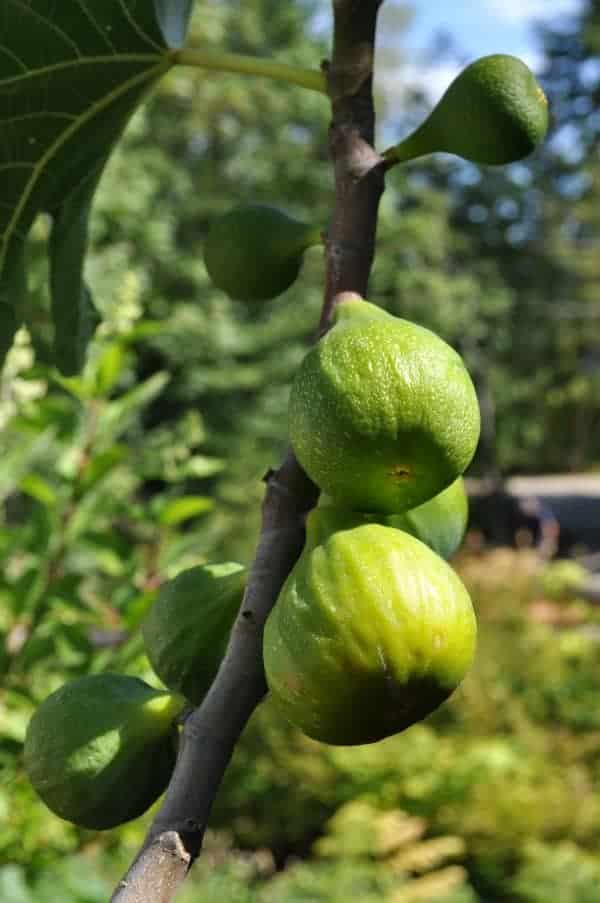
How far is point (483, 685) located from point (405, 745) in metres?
0.95

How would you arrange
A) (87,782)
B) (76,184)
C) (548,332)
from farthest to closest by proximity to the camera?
1. (548,332)
2. (76,184)
3. (87,782)

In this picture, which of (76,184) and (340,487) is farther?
(76,184)

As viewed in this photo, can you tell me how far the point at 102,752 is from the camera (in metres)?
0.70

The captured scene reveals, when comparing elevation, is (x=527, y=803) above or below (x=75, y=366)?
below

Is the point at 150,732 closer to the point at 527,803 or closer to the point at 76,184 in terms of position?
the point at 76,184

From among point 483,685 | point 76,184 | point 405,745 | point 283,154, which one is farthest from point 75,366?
point 283,154

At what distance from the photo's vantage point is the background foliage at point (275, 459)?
2.10 meters

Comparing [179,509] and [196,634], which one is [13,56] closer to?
[196,634]

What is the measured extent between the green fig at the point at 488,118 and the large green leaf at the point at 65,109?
0.23 meters

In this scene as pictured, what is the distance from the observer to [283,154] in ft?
45.1

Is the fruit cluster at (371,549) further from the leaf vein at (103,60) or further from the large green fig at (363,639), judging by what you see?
the leaf vein at (103,60)

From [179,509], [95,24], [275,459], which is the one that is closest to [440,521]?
[95,24]

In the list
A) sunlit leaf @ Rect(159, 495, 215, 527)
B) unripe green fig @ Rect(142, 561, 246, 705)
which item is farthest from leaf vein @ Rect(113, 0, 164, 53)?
sunlit leaf @ Rect(159, 495, 215, 527)

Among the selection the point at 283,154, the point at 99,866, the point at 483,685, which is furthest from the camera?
the point at 283,154
